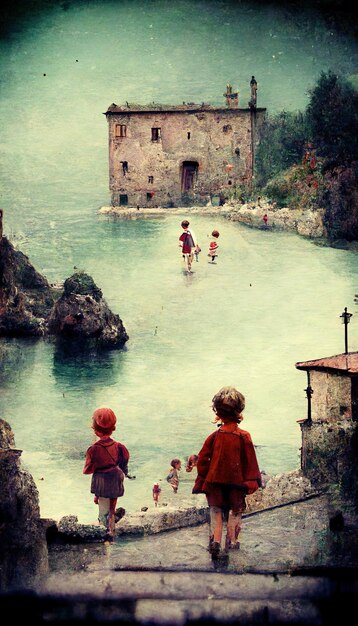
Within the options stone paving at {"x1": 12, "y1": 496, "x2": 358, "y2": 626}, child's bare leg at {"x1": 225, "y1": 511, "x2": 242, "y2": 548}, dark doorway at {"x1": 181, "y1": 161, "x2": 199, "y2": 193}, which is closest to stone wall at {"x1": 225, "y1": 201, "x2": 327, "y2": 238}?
dark doorway at {"x1": 181, "y1": 161, "x2": 199, "y2": 193}

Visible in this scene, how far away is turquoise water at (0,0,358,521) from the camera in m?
7.21

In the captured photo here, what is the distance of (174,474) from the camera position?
23.2 ft

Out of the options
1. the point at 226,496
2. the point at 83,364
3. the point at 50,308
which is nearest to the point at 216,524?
the point at 226,496

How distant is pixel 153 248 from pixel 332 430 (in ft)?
4.76

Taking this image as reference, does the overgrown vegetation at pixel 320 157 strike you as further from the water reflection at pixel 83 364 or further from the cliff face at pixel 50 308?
the water reflection at pixel 83 364

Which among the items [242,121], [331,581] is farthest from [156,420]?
[242,121]

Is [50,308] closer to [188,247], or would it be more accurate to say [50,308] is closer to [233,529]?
[188,247]

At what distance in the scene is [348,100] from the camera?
7.35m

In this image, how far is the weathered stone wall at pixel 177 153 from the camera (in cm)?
749

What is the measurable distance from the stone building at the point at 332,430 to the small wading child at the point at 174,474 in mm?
683

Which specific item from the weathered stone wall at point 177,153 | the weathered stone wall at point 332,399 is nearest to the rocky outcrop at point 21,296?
the weathered stone wall at point 177,153

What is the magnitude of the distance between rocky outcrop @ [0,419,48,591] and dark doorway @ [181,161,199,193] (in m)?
1.85

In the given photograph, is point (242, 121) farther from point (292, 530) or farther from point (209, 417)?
point (292, 530)

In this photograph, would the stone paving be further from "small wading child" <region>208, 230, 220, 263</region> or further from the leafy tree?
the leafy tree
